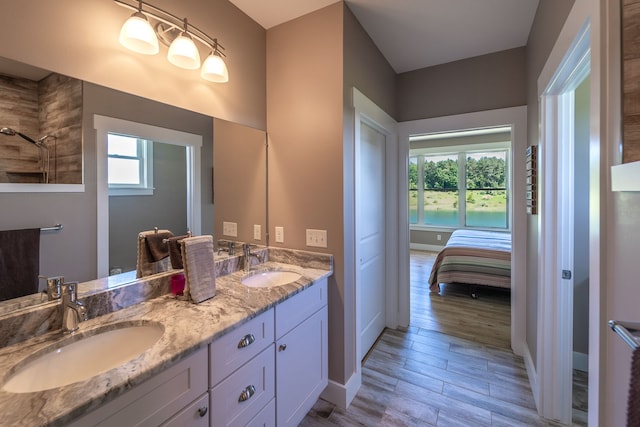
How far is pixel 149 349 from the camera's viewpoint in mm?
937

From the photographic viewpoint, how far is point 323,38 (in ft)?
6.14

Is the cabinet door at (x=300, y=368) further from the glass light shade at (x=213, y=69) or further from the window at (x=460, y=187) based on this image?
the window at (x=460, y=187)

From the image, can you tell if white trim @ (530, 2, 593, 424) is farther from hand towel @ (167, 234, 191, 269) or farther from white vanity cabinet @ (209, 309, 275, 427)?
hand towel @ (167, 234, 191, 269)

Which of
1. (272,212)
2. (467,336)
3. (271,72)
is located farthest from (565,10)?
(467,336)

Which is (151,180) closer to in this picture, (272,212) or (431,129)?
(272,212)

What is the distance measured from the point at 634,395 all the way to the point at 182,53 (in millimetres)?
1960

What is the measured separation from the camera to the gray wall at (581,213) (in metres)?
2.06

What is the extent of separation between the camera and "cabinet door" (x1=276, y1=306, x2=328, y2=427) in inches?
57.1

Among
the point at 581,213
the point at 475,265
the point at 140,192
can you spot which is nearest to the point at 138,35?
the point at 140,192

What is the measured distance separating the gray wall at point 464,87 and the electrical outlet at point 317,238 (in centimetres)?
168

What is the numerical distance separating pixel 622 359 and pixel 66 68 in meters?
2.16

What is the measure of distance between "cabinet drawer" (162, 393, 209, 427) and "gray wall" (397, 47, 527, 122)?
2.78 m

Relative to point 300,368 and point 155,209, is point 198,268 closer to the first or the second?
point 155,209

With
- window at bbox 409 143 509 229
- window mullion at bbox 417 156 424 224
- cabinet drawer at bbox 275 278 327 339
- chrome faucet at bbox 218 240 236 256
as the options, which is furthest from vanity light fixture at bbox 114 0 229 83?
window mullion at bbox 417 156 424 224
